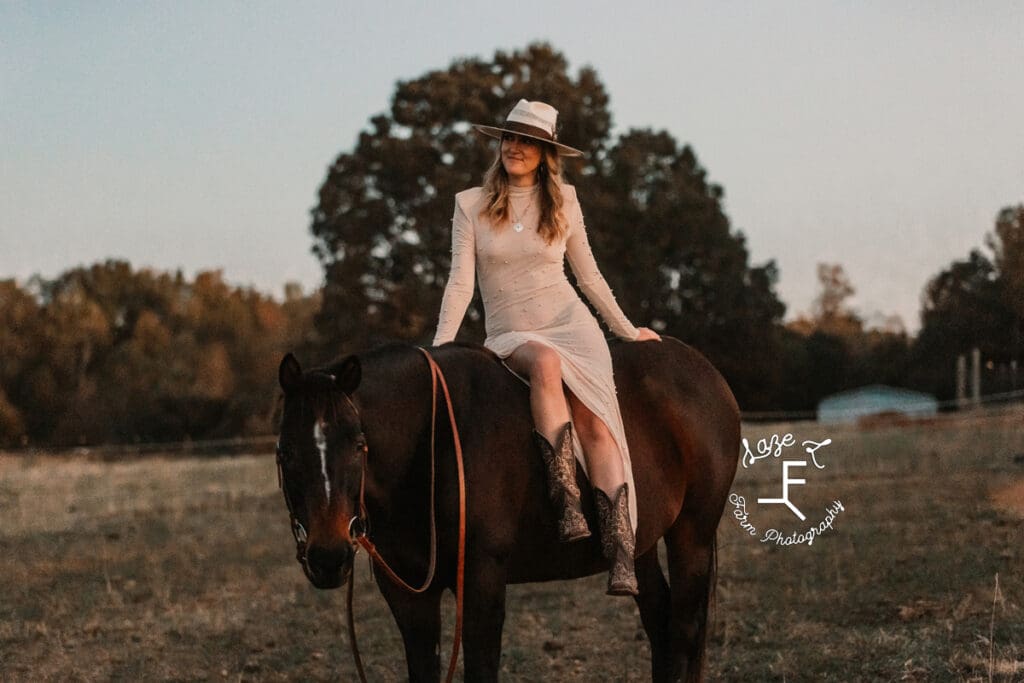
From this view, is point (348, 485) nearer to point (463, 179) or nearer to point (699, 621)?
point (699, 621)

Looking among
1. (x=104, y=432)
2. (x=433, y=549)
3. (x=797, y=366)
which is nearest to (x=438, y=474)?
(x=433, y=549)

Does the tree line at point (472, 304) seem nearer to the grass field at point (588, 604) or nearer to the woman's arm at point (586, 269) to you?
the grass field at point (588, 604)

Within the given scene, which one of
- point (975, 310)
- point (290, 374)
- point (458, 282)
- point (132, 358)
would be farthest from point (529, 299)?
point (132, 358)

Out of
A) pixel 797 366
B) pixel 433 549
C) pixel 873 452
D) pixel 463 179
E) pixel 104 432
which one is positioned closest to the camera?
pixel 433 549

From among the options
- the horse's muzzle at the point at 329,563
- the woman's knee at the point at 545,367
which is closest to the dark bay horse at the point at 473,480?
the horse's muzzle at the point at 329,563

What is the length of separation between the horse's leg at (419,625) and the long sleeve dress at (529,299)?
86cm

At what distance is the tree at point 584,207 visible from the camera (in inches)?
1063

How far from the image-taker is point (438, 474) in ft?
13.6

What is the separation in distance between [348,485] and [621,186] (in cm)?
2714

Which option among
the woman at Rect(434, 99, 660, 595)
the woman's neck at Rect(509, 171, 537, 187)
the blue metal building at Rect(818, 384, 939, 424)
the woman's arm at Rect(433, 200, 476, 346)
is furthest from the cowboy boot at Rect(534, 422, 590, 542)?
the blue metal building at Rect(818, 384, 939, 424)

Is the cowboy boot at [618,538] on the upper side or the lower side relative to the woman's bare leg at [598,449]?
lower

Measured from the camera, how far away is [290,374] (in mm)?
3691

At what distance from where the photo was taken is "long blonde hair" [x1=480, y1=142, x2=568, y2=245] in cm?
465

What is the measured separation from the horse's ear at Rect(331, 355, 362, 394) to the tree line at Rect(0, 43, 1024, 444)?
56.8 feet
